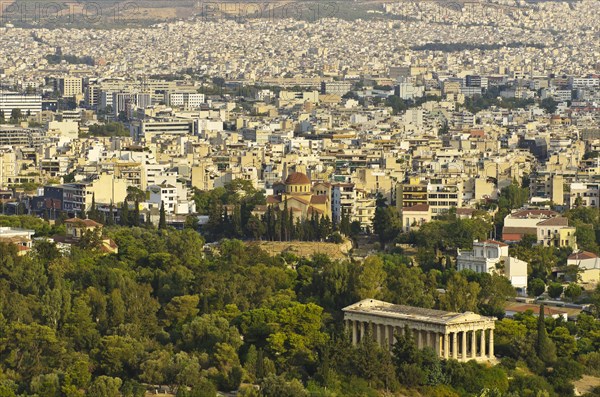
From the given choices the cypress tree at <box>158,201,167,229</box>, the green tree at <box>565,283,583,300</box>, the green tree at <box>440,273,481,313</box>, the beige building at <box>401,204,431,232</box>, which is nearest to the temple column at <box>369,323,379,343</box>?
the green tree at <box>440,273,481,313</box>

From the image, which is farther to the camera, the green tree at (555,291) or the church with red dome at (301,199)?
the church with red dome at (301,199)

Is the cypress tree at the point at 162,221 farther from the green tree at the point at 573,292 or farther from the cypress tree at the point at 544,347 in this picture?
the cypress tree at the point at 544,347

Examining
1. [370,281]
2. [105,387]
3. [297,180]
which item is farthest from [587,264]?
[105,387]

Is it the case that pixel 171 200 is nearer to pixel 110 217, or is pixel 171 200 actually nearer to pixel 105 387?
pixel 110 217

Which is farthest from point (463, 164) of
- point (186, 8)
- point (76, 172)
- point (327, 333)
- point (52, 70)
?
point (186, 8)

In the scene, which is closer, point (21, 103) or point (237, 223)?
point (237, 223)

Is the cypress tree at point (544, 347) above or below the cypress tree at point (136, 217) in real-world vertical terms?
below

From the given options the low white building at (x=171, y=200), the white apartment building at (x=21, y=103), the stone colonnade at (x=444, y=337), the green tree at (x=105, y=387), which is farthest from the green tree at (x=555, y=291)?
the white apartment building at (x=21, y=103)
